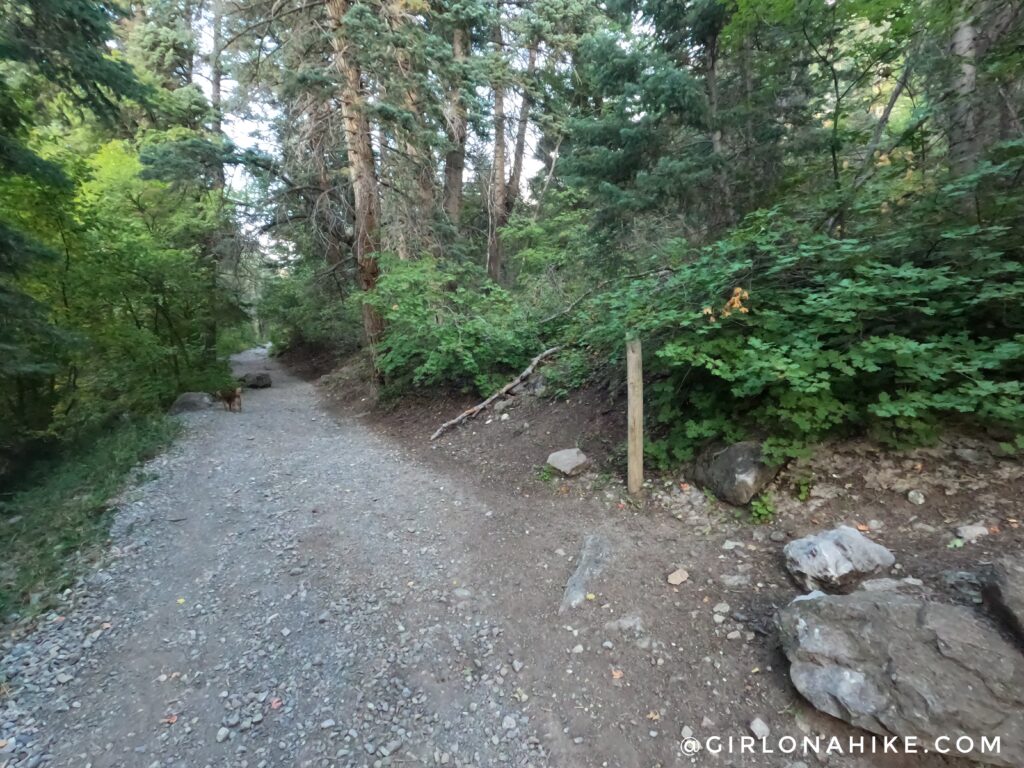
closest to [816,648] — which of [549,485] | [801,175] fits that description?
[549,485]

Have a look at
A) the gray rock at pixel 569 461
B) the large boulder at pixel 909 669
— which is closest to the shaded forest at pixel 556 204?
the gray rock at pixel 569 461

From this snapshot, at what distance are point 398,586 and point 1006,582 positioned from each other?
3572 mm

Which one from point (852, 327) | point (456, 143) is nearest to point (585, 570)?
point (852, 327)

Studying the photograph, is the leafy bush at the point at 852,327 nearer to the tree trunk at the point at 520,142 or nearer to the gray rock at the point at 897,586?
the gray rock at the point at 897,586

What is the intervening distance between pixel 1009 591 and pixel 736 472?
1633 millimetres

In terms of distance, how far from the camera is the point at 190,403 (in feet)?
30.1

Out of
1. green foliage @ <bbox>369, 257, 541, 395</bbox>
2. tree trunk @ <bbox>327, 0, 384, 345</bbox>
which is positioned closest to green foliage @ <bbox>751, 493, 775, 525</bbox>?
green foliage @ <bbox>369, 257, 541, 395</bbox>

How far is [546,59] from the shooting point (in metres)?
11.9

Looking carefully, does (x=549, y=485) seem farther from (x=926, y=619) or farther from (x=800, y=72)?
(x=800, y=72)

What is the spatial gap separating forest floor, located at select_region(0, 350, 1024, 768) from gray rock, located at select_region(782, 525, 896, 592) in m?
0.19

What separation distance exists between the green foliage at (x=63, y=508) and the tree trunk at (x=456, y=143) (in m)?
7.61

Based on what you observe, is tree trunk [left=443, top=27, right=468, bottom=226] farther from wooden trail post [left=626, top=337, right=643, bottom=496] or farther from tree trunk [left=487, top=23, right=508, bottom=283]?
wooden trail post [left=626, top=337, right=643, bottom=496]

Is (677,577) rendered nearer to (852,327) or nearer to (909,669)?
(909,669)

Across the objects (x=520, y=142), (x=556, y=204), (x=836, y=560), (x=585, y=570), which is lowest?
(x=585, y=570)
